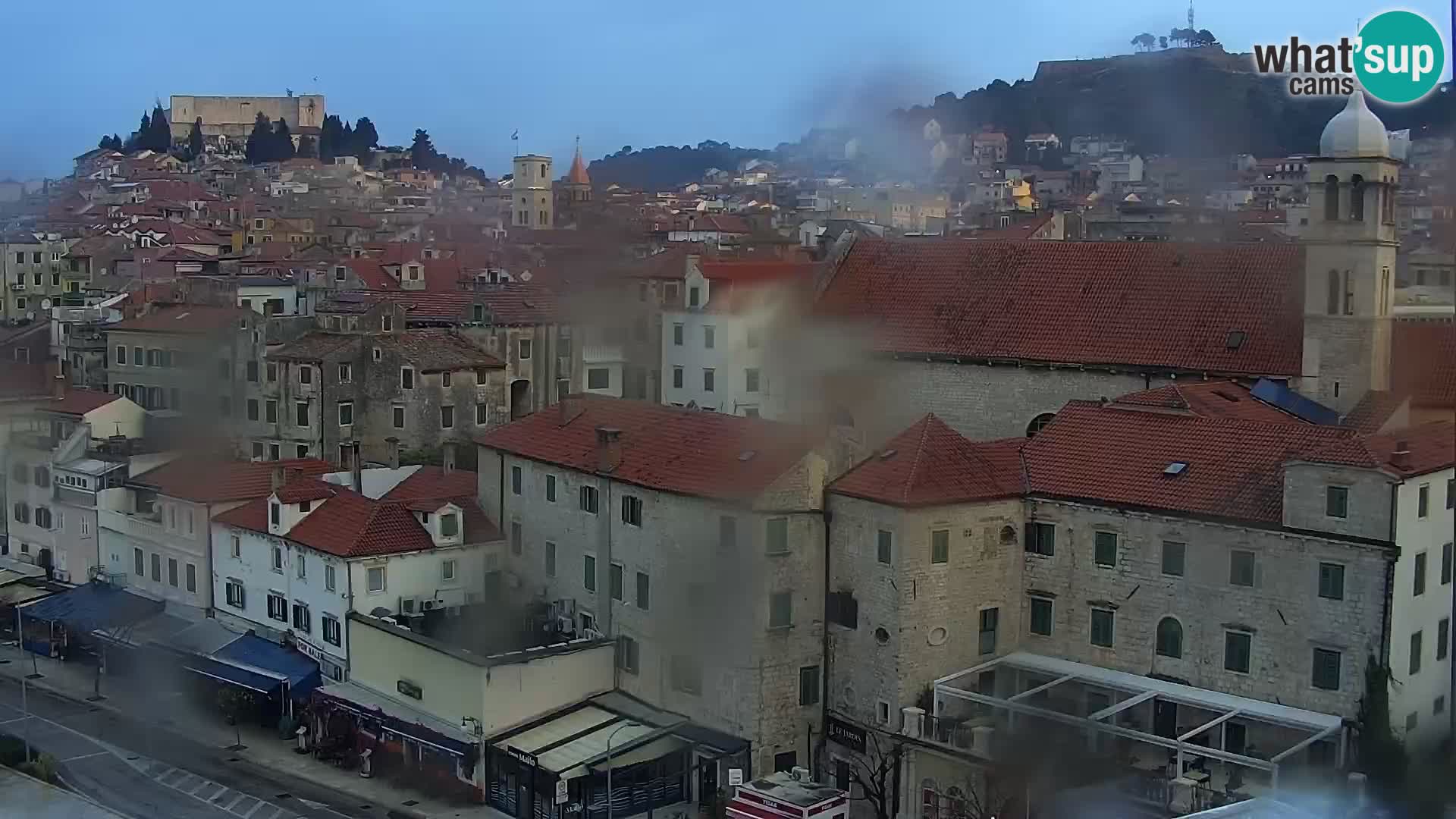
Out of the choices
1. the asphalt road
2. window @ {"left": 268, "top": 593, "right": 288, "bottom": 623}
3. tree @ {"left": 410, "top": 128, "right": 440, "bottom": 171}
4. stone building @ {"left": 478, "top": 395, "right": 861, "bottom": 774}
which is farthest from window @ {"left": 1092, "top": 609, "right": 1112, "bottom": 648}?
tree @ {"left": 410, "top": 128, "right": 440, "bottom": 171}

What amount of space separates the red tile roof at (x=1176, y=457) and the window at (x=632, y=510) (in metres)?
3.79

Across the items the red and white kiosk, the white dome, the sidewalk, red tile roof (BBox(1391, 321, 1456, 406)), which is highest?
the white dome

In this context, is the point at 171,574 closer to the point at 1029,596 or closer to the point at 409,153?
the point at 1029,596

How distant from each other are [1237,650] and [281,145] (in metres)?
73.5

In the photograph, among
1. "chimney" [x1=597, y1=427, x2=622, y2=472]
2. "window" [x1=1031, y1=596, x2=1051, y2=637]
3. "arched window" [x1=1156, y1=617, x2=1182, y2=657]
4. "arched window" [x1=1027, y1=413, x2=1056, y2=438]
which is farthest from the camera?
"arched window" [x1=1027, y1=413, x2=1056, y2=438]

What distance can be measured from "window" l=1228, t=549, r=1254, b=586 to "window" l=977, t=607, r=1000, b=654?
2313mm

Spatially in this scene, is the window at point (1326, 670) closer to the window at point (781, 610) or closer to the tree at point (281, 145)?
the window at point (781, 610)

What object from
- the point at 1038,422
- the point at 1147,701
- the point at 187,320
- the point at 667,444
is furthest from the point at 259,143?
the point at 1147,701

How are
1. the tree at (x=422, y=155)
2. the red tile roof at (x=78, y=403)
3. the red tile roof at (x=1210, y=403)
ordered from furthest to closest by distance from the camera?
1. the tree at (x=422, y=155)
2. the red tile roof at (x=78, y=403)
3. the red tile roof at (x=1210, y=403)

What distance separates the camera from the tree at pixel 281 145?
81.2m

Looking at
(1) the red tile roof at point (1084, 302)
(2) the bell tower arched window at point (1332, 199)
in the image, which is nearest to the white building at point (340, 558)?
(1) the red tile roof at point (1084, 302)

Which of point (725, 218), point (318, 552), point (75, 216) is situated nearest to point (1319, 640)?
point (318, 552)

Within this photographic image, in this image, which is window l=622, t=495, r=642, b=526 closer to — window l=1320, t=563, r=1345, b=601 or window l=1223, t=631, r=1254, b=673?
window l=1223, t=631, r=1254, b=673

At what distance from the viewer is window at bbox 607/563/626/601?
17.0m
